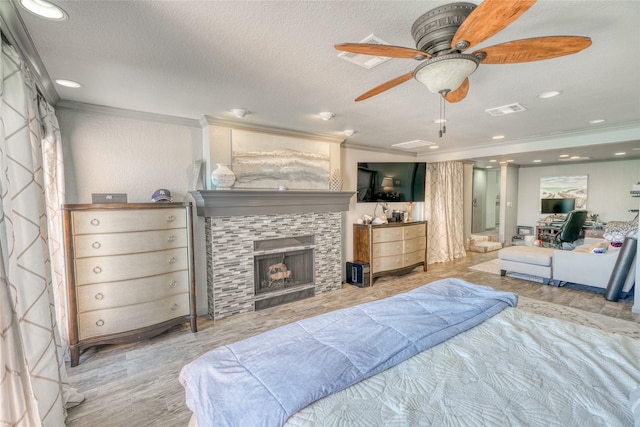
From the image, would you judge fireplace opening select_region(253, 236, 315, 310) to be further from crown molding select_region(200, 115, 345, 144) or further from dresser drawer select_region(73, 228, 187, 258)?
crown molding select_region(200, 115, 345, 144)

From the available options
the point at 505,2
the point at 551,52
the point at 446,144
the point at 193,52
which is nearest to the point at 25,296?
the point at 193,52

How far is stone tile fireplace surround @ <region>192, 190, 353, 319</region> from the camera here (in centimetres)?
346

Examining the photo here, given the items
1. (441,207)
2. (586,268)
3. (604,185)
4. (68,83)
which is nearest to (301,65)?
(68,83)

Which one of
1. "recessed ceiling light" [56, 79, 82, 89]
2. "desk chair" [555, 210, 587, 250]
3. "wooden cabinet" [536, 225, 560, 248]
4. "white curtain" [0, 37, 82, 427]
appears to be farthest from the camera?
"wooden cabinet" [536, 225, 560, 248]

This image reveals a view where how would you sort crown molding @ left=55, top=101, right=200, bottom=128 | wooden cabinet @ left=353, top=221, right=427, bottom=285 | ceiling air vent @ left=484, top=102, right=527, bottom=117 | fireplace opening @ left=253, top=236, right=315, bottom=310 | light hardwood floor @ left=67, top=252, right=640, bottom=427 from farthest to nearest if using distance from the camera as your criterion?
1. wooden cabinet @ left=353, top=221, right=427, bottom=285
2. fireplace opening @ left=253, top=236, right=315, bottom=310
3. ceiling air vent @ left=484, top=102, right=527, bottom=117
4. crown molding @ left=55, top=101, right=200, bottom=128
5. light hardwood floor @ left=67, top=252, right=640, bottom=427

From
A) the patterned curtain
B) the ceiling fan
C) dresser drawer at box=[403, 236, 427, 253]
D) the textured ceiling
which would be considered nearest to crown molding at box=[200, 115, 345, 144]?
the textured ceiling

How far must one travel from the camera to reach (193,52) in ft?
6.21

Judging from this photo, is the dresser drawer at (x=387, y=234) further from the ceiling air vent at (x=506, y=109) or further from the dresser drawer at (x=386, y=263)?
the ceiling air vent at (x=506, y=109)

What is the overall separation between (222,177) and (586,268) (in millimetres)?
5278

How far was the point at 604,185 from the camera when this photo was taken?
714 centimetres

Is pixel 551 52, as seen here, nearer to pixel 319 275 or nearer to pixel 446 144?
pixel 319 275

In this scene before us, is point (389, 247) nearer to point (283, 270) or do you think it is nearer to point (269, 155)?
point (283, 270)

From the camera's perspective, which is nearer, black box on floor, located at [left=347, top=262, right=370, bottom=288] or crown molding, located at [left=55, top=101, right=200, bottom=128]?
crown molding, located at [left=55, top=101, right=200, bottom=128]

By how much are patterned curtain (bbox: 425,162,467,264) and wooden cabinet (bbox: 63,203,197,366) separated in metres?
5.00
